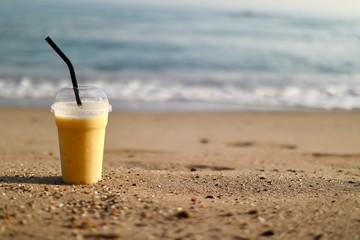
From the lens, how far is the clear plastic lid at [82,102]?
335 cm

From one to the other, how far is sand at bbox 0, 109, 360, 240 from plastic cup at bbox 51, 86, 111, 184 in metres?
0.13

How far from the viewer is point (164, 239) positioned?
8.10 feet

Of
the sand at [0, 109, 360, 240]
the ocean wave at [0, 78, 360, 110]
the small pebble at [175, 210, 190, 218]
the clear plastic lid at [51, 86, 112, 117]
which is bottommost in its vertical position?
the sand at [0, 109, 360, 240]

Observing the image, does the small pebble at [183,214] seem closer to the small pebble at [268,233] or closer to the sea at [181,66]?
the small pebble at [268,233]

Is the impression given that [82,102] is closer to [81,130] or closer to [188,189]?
[81,130]

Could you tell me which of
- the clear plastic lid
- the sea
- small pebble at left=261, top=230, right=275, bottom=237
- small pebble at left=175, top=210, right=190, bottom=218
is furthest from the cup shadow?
the sea

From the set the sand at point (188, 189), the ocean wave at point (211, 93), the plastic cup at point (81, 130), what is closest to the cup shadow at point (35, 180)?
the sand at point (188, 189)

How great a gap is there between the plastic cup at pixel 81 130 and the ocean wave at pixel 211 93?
6.07 m

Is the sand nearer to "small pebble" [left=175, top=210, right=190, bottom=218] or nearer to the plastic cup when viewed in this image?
"small pebble" [left=175, top=210, right=190, bottom=218]

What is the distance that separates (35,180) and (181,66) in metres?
12.0

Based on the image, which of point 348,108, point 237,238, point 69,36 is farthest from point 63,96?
point 69,36

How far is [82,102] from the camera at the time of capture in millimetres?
3381

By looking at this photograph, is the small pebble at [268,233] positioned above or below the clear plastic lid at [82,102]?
below

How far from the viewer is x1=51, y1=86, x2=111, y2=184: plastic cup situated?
3346 mm
